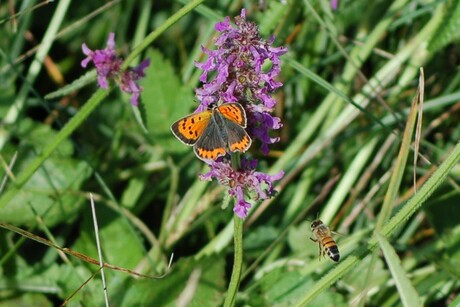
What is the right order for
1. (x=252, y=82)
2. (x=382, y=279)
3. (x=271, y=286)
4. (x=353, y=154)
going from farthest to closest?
1. (x=353, y=154)
2. (x=382, y=279)
3. (x=271, y=286)
4. (x=252, y=82)

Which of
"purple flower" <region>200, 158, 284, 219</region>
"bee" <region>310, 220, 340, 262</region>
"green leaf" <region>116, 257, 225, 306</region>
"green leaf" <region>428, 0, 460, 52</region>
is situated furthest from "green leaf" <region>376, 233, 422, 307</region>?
"green leaf" <region>428, 0, 460, 52</region>

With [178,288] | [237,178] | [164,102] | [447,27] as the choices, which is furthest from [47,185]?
[447,27]

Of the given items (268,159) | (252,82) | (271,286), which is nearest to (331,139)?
(268,159)

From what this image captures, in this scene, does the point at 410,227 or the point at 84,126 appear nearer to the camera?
the point at 410,227

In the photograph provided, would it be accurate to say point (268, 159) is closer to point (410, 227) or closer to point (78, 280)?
point (410, 227)

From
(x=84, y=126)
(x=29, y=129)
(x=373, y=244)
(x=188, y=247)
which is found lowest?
(x=373, y=244)

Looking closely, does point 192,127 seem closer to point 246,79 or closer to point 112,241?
point 246,79

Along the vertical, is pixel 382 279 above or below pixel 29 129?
below

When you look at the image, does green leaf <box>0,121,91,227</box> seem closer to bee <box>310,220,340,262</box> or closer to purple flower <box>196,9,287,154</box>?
bee <box>310,220,340,262</box>
